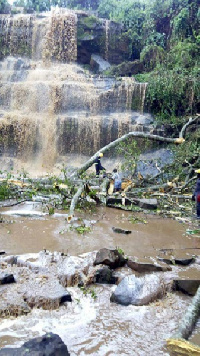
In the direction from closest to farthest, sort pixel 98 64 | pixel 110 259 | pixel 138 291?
pixel 138 291 → pixel 110 259 → pixel 98 64

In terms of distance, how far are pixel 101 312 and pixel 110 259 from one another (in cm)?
115

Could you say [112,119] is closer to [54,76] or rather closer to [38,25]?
[54,76]

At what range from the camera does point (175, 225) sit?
8070mm

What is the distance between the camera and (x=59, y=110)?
63.0 ft

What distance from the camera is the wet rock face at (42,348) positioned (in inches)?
108

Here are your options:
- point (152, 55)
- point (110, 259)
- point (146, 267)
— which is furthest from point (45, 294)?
point (152, 55)

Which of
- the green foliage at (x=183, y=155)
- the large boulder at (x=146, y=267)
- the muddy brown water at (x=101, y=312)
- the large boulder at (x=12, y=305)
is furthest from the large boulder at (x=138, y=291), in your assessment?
the green foliage at (x=183, y=155)

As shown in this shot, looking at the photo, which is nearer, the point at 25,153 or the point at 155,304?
the point at 155,304

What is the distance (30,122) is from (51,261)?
44.9ft

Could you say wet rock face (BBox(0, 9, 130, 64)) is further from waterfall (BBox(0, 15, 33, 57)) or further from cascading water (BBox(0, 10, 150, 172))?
cascading water (BBox(0, 10, 150, 172))

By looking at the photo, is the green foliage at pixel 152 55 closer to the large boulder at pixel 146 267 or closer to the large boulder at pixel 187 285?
the large boulder at pixel 146 267

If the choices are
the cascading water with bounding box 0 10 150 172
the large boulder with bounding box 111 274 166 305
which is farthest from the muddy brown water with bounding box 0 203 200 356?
the cascading water with bounding box 0 10 150 172

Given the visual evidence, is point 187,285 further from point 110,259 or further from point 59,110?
point 59,110

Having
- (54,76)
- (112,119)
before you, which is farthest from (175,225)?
(54,76)
